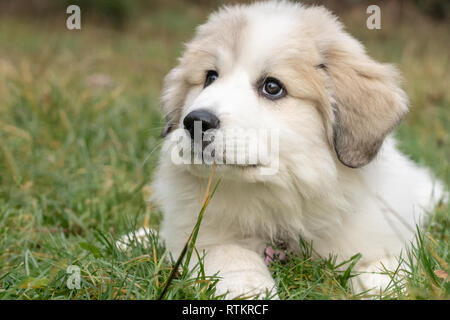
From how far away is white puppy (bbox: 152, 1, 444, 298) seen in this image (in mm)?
2562

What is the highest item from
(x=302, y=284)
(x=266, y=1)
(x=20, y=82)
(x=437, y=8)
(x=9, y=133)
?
(x=437, y=8)

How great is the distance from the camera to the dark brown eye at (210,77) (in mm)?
2818

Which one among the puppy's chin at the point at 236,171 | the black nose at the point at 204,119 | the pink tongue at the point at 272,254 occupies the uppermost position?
the black nose at the point at 204,119

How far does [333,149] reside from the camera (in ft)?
8.85

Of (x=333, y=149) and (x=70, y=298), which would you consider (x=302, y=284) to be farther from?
(x=70, y=298)

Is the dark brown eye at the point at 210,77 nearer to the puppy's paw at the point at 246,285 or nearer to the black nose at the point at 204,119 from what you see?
the black nose at the point at 204,119

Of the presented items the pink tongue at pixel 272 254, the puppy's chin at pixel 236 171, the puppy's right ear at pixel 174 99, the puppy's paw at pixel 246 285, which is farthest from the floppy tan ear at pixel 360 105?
the puppy's right ear at pixel 174 99

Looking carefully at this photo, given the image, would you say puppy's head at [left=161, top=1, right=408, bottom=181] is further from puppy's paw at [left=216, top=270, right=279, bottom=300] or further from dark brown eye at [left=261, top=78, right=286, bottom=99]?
puppy's paw at [left=216, top=270, right=279, bottom=300]

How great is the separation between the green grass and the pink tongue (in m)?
0.05

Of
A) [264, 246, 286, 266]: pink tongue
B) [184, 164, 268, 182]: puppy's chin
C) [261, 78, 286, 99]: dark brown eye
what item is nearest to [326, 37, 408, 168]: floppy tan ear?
[261, 78, 286, 99]: dark brown eye

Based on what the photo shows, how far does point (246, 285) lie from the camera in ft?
7.63
